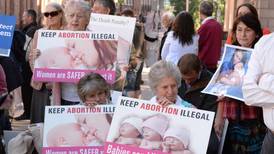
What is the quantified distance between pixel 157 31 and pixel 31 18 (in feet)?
34.4

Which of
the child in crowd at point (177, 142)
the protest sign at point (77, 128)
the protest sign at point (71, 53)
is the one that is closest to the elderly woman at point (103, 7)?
the protest sign at point (71, 53)

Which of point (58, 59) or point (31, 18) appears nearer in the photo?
point (58, 59)

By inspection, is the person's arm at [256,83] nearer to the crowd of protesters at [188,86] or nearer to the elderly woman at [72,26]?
the crowd of protesters at [188,86]

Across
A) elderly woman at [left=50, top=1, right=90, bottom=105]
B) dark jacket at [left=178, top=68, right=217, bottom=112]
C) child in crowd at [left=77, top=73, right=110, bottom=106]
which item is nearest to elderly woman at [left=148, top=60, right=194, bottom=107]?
child in crowd at [left=77, top=73, right=110, bottom=106]

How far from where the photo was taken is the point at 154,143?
14.8ft

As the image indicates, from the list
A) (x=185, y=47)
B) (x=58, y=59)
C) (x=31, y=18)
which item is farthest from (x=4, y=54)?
(x=31, y=18)

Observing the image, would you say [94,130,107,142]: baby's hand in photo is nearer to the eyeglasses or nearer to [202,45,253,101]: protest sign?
[202,45,253,101]: protest sign

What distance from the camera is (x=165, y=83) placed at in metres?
4.69

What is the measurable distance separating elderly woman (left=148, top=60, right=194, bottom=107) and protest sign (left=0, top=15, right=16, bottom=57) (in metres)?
2.12

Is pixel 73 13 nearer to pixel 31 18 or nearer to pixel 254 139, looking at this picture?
pixel 254 139

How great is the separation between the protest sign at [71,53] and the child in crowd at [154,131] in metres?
1.46

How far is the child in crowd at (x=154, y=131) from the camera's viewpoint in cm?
451

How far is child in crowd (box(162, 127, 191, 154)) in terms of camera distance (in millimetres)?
4434

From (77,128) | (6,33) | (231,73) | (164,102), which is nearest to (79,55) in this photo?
(6,33)
